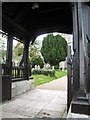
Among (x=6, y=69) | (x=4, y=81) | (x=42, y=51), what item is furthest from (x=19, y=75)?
(x=42, y=51)

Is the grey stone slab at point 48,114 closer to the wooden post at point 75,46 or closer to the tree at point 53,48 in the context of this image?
the wooden post at point 75,46

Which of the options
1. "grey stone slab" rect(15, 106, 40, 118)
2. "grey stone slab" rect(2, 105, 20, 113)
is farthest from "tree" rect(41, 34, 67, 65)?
"grey stone slab" rect(15, 106, 40, 118)

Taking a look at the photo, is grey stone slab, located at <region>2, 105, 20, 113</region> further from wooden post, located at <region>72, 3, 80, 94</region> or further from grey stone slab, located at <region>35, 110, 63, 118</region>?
wooden post, located at <region>72, 3, 80, 94</region>

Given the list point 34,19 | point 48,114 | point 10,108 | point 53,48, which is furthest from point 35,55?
point 48,114

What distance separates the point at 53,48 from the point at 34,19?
1051 inches

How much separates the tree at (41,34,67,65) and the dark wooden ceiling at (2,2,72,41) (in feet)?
85.3

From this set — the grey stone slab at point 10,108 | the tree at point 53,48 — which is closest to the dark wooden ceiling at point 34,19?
the grey stone slab at point 10,108

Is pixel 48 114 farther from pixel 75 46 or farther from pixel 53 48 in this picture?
pixel 53 48

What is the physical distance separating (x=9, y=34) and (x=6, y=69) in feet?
4.51

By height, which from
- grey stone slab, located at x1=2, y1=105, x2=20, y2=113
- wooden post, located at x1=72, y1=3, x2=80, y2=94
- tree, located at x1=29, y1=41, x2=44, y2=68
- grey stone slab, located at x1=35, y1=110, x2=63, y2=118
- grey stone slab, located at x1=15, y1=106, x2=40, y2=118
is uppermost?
tree, located at x1=29, y1=41, x2=44, y2=68

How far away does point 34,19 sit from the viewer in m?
7.59

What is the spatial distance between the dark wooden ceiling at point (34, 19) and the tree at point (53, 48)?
26.0 m

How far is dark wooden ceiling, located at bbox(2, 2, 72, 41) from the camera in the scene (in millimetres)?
6254

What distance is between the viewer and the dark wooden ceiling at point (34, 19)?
6.25 meters
